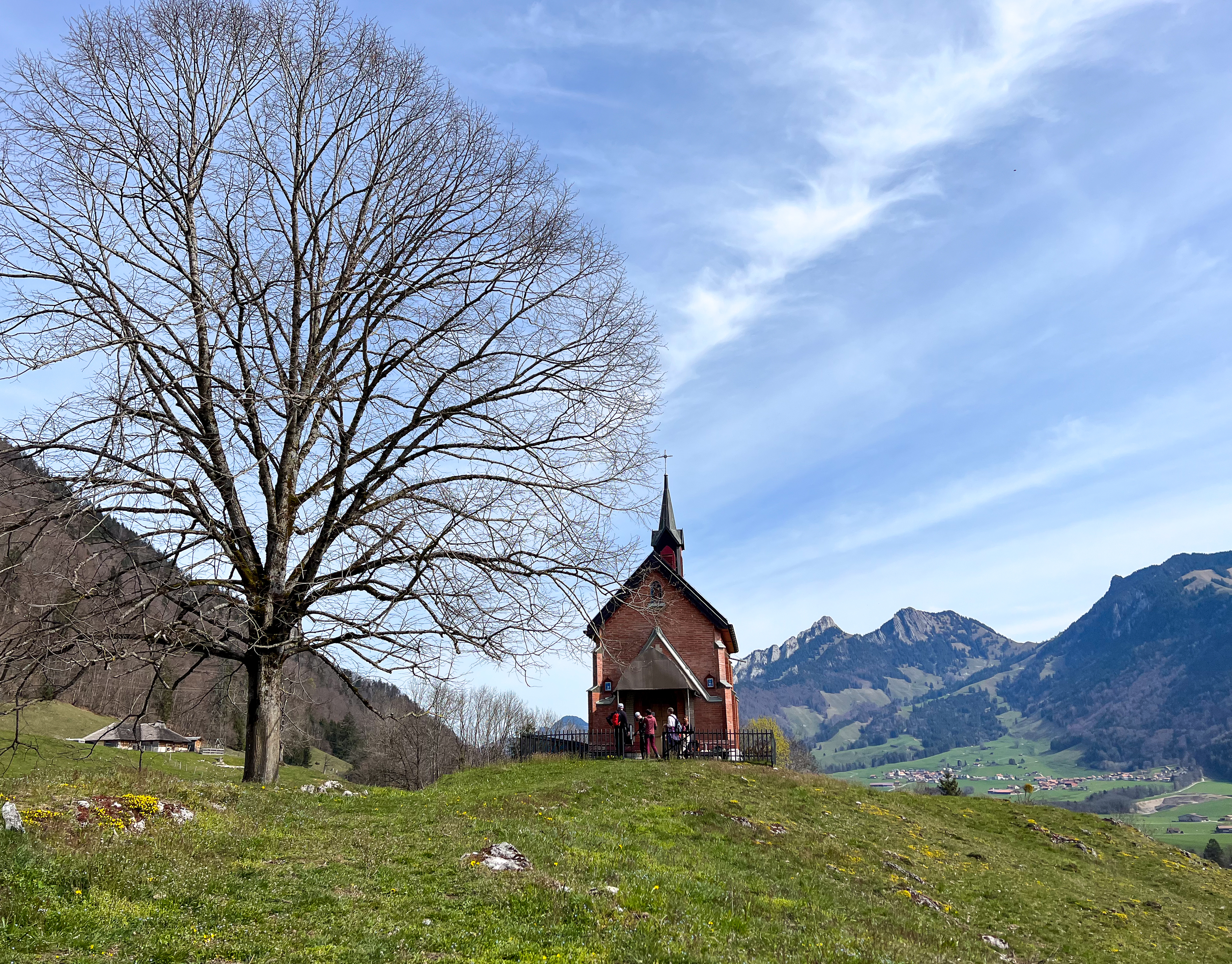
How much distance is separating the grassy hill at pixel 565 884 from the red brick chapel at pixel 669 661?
48.3ft

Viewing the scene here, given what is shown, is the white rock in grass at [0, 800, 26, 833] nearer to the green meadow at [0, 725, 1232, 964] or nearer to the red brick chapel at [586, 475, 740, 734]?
the green meadow at [0, 725, 1232, 964]

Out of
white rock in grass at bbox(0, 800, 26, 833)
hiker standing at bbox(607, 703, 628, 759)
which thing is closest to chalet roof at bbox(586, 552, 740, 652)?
hiker standing at bbox(607, 703, 628, 759)

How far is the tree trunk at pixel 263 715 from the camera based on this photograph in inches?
655

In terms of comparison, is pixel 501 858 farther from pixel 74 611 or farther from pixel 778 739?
pixel 778 739

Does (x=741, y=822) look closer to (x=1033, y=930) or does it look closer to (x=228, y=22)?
(x=1033, y=930)

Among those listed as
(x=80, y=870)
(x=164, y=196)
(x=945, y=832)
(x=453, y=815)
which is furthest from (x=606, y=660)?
(x=80, y=870)

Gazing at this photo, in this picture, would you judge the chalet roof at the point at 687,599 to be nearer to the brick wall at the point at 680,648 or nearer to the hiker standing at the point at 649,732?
the brick wall at the point at 680,648

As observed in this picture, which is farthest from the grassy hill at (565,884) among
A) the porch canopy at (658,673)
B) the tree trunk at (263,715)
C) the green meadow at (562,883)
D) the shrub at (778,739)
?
the shrub at (778,739)

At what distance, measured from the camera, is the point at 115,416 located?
9.93 m

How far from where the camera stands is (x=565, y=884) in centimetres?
1130

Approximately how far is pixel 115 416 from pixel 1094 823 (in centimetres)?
3622

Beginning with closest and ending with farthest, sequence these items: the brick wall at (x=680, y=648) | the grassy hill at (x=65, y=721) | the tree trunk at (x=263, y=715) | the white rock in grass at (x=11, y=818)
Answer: the white rock in grass at (x=11, y=818) → the tree trunk at (x=263, y=715) → the brick wall at (x=680, y=648) → the grassy hill at (x=65, y=721)

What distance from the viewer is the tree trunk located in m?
16.6

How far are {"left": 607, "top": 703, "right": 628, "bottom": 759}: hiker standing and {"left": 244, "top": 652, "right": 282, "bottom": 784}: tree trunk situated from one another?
18.2m
